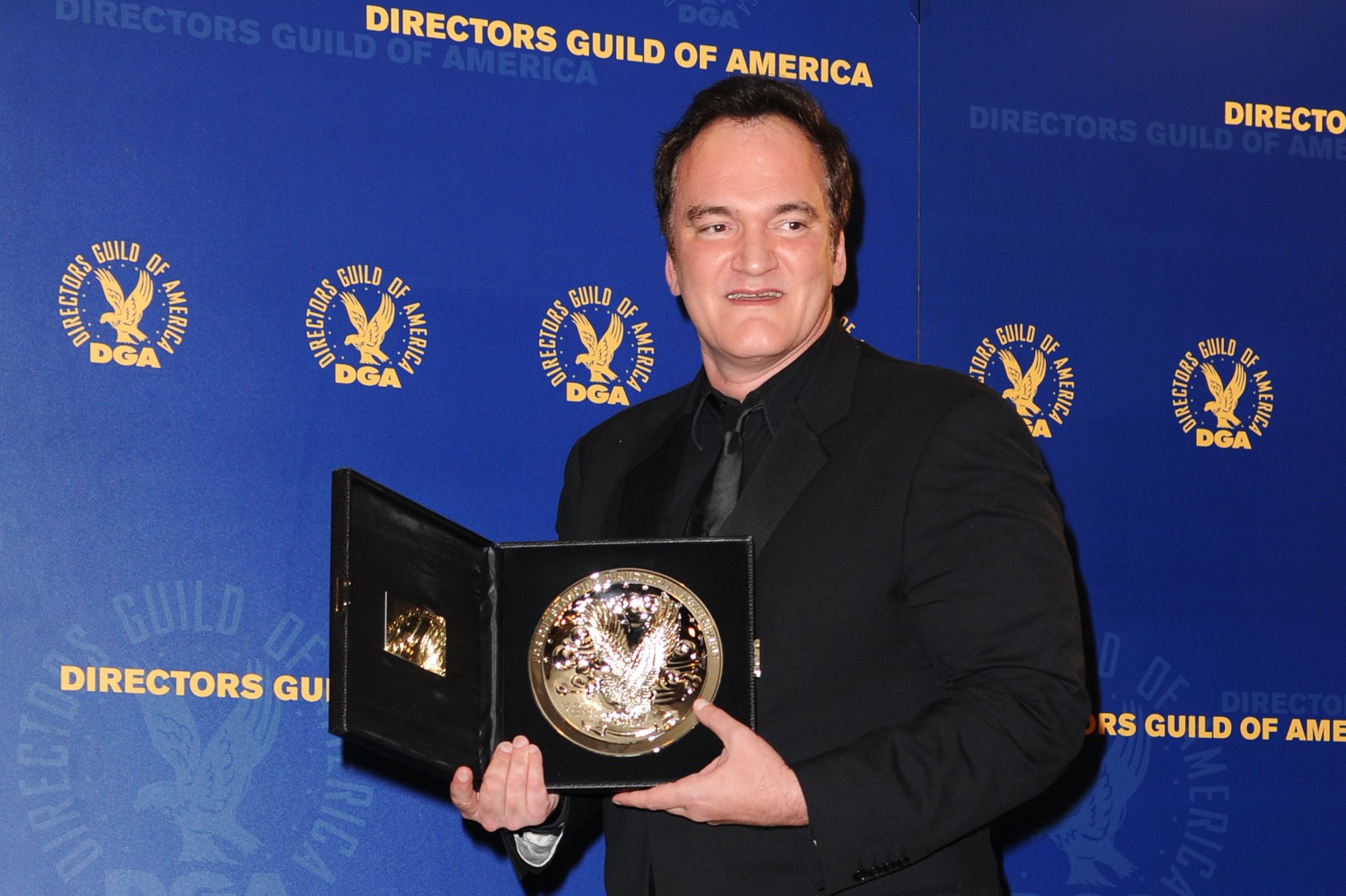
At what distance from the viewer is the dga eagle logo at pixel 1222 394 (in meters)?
3.24

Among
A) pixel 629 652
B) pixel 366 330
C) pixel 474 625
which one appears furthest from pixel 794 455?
pixel 366 330

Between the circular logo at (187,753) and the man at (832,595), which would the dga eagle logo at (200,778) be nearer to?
the circular logo at (187,753)

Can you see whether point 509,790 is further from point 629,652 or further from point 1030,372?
point 1030,372

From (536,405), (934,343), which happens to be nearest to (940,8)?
(934,343)

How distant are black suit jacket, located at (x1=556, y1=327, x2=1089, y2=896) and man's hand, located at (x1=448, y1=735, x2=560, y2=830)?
0.16 metres

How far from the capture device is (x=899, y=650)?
6.00 ft

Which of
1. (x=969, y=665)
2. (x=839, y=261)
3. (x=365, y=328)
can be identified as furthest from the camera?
(x=365, y=328)

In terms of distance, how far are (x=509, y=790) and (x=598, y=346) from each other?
54.7 inches

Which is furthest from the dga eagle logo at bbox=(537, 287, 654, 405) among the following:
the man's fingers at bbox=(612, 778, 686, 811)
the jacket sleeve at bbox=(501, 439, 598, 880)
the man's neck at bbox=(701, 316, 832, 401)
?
the man's fingers at bbox=(612, 778, 686, 811)

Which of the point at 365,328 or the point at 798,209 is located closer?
the point at 798,209

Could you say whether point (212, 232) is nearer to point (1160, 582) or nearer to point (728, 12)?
point (728, 12)

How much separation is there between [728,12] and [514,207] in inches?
26.4

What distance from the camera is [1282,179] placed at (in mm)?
3381

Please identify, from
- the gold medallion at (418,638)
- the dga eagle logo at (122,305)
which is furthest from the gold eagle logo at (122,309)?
the gold medallion at (418,638)
